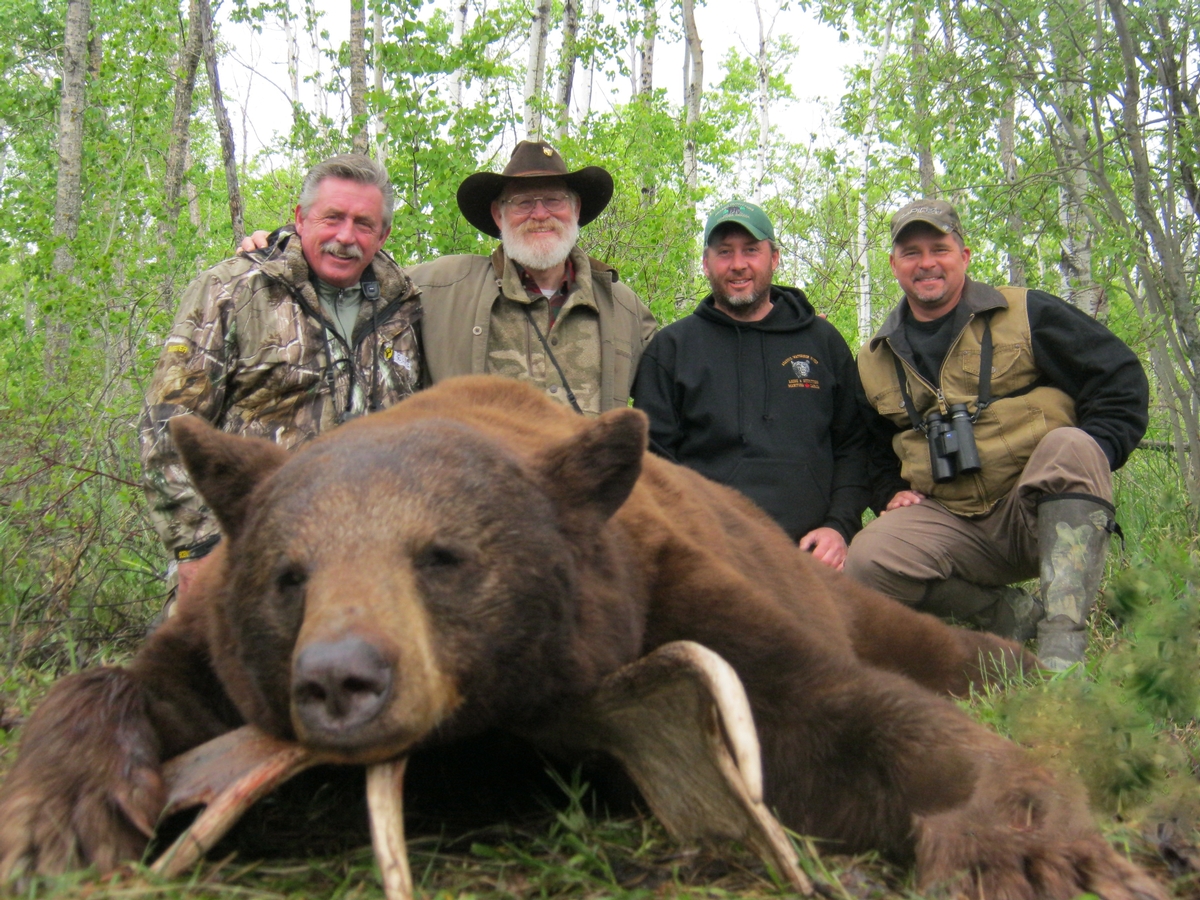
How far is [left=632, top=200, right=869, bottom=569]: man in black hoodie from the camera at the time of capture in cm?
576

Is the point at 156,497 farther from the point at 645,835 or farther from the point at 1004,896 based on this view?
the point at 1004,896

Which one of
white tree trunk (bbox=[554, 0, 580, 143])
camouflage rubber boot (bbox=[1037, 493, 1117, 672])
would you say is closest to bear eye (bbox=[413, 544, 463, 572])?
camouflage rubber boot (bbox=[1037, 493, 1117, 672])

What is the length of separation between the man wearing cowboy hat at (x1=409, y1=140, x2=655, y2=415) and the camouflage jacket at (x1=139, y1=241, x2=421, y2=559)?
378mm

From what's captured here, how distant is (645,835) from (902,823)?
1.92 feet

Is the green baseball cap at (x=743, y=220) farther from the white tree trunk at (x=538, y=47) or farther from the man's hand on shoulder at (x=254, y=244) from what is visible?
Result: the white tree trunk at (x=538, y=47)

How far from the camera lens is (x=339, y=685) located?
2021 mm

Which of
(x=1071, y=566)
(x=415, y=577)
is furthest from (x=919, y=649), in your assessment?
(x=415, y=577)

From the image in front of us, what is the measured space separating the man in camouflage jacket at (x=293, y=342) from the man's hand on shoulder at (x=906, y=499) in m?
2.52

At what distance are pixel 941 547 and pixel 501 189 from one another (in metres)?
2.99

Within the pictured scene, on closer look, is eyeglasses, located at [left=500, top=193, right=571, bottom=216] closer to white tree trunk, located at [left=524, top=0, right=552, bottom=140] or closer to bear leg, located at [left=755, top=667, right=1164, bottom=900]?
bear leg, located at [left=755, top=667, right=1164, bottom=900]

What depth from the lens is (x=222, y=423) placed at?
5.10 m

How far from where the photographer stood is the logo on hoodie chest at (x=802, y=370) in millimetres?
5898

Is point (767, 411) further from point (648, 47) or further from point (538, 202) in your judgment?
point (648, 47)

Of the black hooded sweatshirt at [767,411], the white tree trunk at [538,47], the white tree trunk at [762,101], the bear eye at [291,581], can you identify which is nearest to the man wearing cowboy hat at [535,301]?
the black hooded sweatshirt at [767,411]
